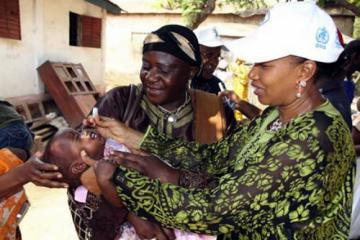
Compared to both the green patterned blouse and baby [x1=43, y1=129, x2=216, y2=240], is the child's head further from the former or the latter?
the green patterned blouse

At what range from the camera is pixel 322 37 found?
49.6 inches

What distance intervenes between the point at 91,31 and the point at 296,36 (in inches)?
330

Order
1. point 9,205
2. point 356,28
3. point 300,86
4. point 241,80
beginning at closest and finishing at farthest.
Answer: point 300,86 < point 9,205 < point 241,80 < point 356,28

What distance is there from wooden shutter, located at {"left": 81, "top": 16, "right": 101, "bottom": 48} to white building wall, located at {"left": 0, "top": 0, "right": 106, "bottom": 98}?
0.28m

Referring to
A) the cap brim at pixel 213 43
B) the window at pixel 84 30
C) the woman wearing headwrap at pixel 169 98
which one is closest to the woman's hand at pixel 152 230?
the woman wearing headwrap at pixel 169 98

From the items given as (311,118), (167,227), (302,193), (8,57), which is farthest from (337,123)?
(8,57)

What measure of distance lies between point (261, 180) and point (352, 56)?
2378 mm

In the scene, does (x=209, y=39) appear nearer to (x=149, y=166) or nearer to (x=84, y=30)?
(x=149, y=166)

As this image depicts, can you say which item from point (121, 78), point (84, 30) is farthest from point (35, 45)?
point (121, 78)

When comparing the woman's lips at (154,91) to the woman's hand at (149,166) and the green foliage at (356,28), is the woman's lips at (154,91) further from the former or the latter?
the green foliage at (356,28)

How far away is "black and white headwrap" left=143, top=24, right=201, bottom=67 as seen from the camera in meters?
2.00

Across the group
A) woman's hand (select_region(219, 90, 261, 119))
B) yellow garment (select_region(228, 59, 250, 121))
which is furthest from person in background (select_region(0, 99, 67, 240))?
yellow garment (select_region(228, 59, 250, 121))

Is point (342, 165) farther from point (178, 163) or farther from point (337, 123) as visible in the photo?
point (178, 163)

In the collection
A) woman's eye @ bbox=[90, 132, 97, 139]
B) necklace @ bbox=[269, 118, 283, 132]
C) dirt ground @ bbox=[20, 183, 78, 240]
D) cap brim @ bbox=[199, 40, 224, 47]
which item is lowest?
dirt ground @ bbox=[20, 183, 78, 240]
